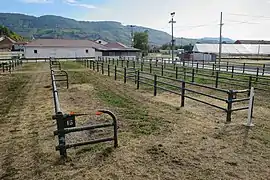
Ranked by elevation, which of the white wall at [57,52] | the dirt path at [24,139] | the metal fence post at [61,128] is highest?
the white wall at [57,52]

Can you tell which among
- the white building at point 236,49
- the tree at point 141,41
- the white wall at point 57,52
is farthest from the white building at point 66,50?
the tree at point 141,41

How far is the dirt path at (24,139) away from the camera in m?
3.49

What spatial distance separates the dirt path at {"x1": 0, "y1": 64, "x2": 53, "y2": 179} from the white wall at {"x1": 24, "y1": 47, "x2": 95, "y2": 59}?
45929 millimetres

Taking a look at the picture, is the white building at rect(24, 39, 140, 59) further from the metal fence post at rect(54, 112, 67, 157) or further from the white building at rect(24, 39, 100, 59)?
the metal fence post at rect(54, 112, 67, 157)

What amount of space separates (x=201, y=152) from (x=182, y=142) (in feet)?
1.69

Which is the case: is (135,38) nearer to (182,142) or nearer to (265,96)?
(265,96)

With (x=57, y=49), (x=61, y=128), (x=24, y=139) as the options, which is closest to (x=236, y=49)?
(x=57, y=49)

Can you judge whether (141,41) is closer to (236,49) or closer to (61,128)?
(236,49)

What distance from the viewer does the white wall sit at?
49.6 m

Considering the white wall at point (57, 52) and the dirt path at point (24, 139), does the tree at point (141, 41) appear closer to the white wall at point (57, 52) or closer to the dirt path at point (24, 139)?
the white wall at point (57, 52)

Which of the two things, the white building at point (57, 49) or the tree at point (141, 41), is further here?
the tree at point (141, 41)

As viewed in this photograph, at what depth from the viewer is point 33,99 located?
8.87 m

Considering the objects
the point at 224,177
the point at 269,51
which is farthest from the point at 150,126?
the point at 269,51

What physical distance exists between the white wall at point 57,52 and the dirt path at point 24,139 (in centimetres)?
4593
